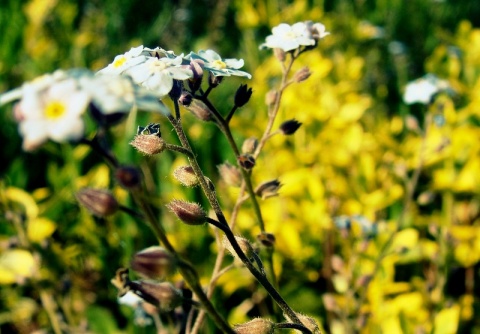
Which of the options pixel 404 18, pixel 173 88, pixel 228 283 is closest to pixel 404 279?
pixel 228 283

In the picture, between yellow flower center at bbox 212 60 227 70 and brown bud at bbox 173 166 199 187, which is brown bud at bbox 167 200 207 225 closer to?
brown bud at bbox 173 166 199 187

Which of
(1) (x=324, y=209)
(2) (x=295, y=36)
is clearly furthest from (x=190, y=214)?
(1) (x=324, y=209)

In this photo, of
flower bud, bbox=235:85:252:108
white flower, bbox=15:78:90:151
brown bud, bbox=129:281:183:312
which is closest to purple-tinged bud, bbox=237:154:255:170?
flower bud, bbox=235:85:252:108

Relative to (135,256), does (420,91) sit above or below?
below

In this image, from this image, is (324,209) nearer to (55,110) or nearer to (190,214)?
(190,214)

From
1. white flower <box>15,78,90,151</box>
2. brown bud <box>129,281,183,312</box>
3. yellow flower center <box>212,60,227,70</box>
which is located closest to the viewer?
white flower <box>15,78,90,151</box>

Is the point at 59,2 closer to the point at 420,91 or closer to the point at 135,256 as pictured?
the point at 420,91
